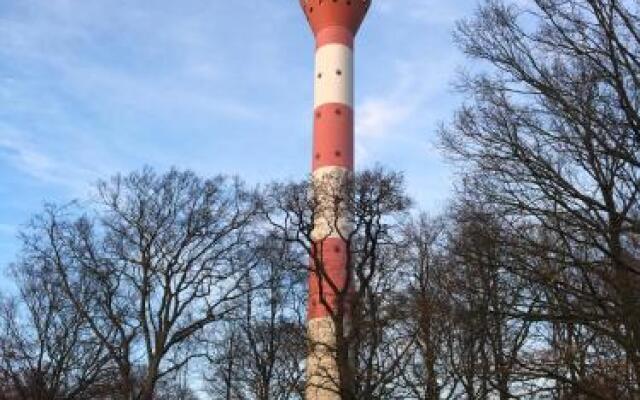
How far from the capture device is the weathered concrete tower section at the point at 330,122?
1142 inches

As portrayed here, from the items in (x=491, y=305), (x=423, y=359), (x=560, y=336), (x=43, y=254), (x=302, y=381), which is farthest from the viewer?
(x=302, y=381)

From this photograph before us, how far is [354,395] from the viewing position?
22.4m

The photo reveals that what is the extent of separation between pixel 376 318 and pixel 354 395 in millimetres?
2406

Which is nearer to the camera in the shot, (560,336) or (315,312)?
(560,336)

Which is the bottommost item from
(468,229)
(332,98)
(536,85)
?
(468,229)

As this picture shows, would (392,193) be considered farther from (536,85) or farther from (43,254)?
(536,85)

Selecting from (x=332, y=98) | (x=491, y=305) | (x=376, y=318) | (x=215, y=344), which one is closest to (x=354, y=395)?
(x=376, y=318)

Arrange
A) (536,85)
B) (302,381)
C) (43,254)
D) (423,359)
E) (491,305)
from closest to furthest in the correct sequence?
1. (536,85)
2. (491,305)
3. (423,359)
4. (43,254)
5. (302,381)

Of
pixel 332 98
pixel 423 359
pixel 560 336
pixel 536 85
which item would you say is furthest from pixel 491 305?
pixel 332 98

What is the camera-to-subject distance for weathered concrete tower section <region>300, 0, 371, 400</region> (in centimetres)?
2902

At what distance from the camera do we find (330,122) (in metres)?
35.6

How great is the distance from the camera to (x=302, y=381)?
29531 millimetres

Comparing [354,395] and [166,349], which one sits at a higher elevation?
[166,349]

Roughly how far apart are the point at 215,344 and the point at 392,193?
8.42 metres
